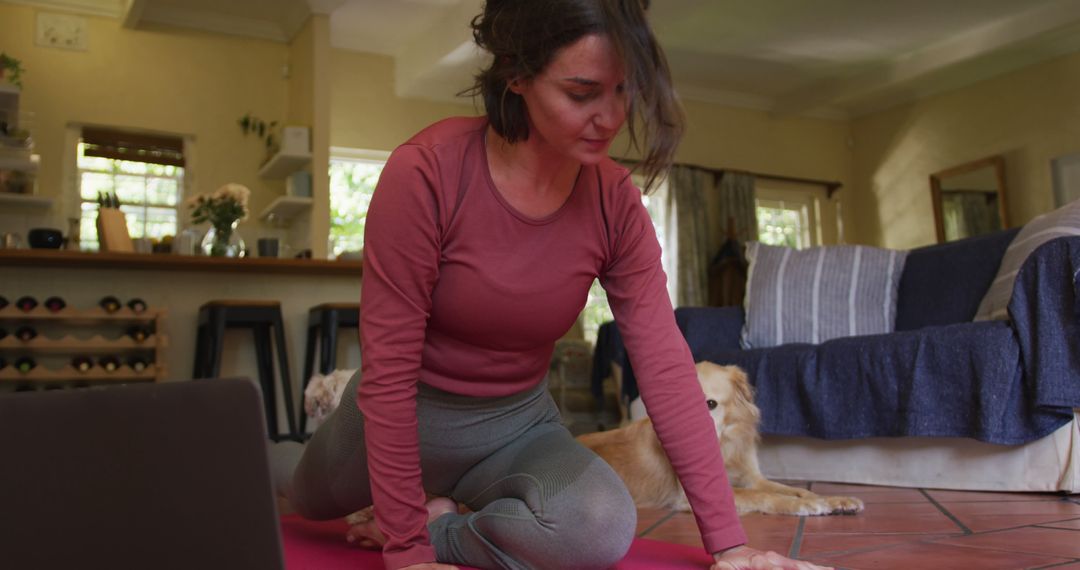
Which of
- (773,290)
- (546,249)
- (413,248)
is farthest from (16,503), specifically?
(773,290)

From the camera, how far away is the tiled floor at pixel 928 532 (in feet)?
4.92

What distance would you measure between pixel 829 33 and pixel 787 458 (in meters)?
5.06

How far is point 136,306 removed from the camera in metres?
3.94

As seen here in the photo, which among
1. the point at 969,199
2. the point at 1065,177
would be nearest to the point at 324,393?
the point at 1065,177

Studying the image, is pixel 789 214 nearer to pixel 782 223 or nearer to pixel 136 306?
pixel 782 223

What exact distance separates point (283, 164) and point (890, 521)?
208 inches

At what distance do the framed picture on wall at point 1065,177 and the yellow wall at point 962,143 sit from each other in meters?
0.05

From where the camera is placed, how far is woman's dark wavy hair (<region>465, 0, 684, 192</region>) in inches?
43.4

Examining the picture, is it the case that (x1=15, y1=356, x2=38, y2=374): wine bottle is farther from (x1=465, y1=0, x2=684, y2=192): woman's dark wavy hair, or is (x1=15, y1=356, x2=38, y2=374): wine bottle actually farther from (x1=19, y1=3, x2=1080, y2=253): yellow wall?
(x1=465, y1=0, x2=684, y2=192): woman's dark wavy hair

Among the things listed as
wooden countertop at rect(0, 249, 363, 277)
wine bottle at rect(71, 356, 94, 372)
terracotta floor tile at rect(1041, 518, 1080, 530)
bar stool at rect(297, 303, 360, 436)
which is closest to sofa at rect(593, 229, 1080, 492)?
terracotta floor tile at rect(1041, 518, 1080, 530)

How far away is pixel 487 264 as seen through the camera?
4.15ft

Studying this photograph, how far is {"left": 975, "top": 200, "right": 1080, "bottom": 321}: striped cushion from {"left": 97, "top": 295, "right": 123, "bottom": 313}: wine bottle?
337cm

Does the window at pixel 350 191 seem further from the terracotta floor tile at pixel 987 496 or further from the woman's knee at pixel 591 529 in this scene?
the woman's knee at pixel 591 529

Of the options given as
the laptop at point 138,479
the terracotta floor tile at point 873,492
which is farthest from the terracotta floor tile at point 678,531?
the laptop at point 138,479
